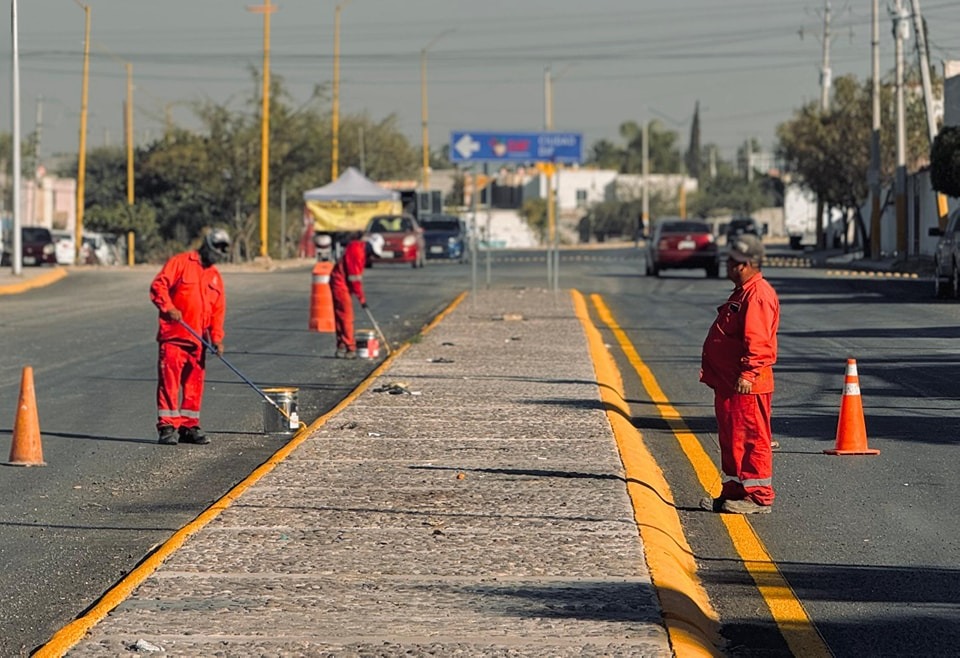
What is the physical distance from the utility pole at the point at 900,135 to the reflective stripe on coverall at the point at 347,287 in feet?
111

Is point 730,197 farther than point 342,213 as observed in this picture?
Yes

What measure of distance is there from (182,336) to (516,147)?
18307 millimetres

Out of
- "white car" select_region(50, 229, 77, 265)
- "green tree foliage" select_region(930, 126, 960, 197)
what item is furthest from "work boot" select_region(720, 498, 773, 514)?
"white car" select_region(50, 229, 77, 265)

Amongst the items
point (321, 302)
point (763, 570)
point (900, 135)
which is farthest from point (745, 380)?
point (900, 135)

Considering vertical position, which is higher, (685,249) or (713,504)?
(685,249)

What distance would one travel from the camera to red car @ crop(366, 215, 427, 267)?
47.8 meters

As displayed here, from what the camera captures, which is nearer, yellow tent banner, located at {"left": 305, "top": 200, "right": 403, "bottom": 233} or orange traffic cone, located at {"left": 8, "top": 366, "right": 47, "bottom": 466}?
orange traffic cone, located at {"left": 8, "top": 366, "right": 47, "bottom": 466}

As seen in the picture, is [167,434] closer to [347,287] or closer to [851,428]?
[851,428]

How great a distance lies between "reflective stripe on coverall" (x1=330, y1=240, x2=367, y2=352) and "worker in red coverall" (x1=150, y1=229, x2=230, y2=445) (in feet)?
23.1

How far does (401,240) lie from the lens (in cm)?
4812

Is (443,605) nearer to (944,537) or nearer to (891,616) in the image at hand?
(891,616)

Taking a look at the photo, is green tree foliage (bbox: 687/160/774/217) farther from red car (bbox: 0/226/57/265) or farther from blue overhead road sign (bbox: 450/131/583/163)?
blue overhead road sign (bbox: 450/131/583/163)

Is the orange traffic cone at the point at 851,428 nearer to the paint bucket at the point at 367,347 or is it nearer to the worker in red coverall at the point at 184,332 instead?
the worker in red coverall at the point at 184,332

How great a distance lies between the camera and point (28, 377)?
11703 mm
